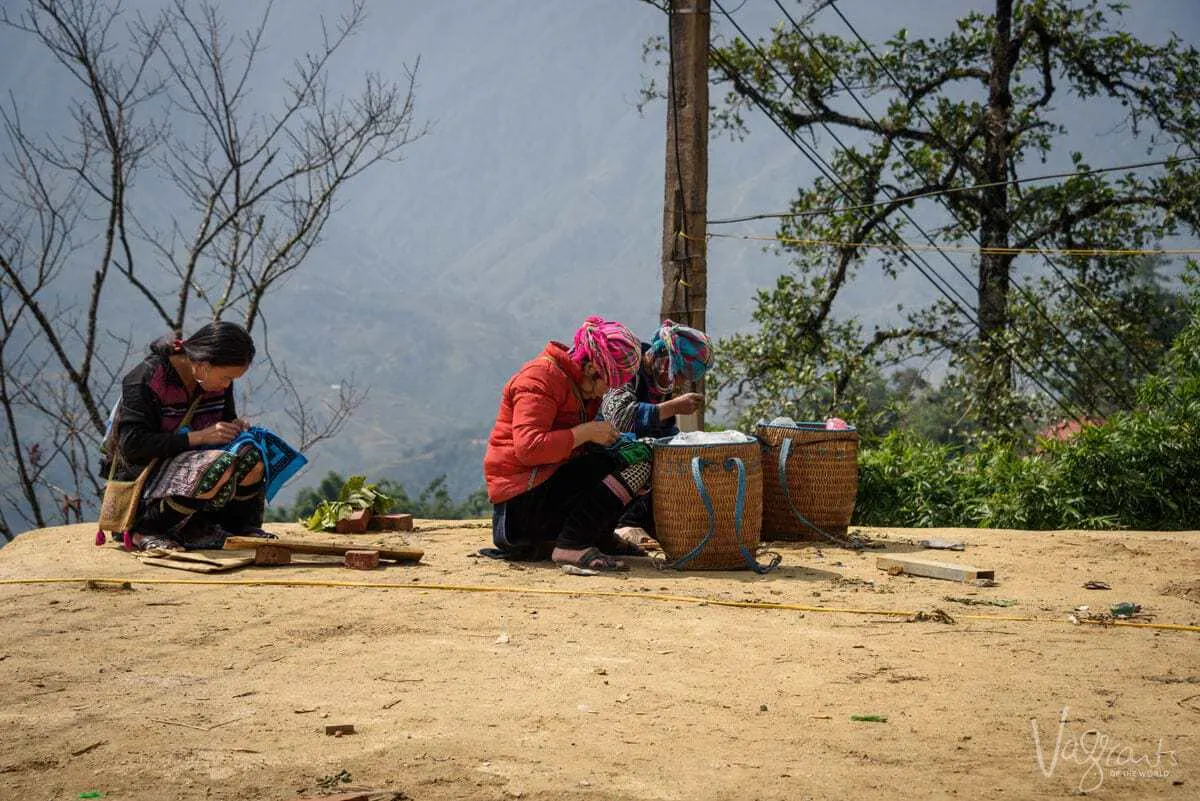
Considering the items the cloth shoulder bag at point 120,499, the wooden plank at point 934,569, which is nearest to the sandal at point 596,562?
the wooden plank at point 934,569

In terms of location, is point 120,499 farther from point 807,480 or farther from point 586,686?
point 807,480

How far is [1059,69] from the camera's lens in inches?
580

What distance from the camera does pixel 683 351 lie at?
6535 millimetres

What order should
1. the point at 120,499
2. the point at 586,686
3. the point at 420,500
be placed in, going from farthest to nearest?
the point at 420,500 → the point at 120,499 → the point at 586,686

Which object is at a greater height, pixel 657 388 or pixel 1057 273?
pixel 1057 273

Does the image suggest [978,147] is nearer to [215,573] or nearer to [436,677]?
[215,573]

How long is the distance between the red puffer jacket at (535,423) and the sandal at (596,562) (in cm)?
43

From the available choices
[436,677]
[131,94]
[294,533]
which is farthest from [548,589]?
[131,94]

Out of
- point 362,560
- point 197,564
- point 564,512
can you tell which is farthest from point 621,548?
point 197,564

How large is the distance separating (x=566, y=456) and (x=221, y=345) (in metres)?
1.81

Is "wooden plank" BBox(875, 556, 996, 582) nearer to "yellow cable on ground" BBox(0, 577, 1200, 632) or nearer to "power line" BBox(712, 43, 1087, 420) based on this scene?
"yellow cable on ground" BBox(0, 577, 1200, 632)

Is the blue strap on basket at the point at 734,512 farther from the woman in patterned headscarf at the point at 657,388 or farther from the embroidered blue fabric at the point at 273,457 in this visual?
the embroidered blue fabric at the point at 273,457

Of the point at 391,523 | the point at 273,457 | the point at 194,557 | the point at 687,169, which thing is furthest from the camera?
the point at 687,169

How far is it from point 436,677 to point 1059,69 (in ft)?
44.7
